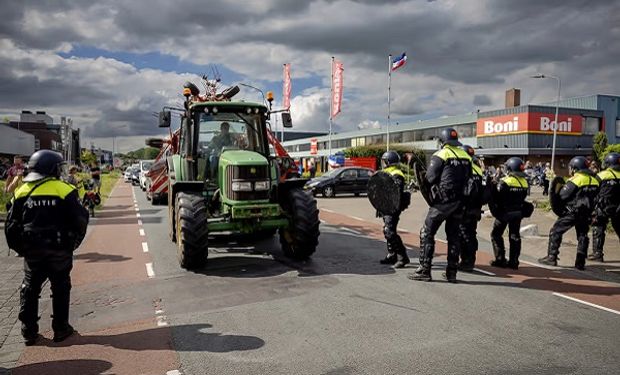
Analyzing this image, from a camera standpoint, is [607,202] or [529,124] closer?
[607,202]

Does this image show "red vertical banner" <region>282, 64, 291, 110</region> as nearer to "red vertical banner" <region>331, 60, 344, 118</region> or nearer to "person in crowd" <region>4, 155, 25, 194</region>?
A: "red vertical banner" <region>331, 60, 344, 118</region>

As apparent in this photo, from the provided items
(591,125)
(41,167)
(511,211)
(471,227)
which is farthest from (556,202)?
(591,125)

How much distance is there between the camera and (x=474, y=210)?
7.67m

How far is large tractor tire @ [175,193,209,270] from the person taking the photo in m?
7.00

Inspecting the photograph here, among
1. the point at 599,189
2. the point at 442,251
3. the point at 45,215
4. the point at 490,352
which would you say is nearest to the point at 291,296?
the point at 490,352

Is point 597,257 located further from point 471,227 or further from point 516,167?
point 471,227

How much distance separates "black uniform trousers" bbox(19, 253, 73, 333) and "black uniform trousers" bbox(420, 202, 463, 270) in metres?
4.61

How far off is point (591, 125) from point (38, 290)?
172 feet

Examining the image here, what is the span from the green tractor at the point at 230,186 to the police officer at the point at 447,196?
1870 mm

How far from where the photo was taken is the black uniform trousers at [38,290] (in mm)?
4617

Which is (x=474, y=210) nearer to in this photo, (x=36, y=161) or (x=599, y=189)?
(x=599, y=189)

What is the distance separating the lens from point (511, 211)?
7.94 metres

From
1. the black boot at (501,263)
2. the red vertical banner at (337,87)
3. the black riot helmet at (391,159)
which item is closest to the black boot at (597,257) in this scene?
the black boot at (501,263)

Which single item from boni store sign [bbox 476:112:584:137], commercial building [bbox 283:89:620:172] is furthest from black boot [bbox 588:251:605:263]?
boni store sign [bbox 476:112:584:137]
